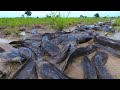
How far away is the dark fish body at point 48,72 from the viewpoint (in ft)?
9.29

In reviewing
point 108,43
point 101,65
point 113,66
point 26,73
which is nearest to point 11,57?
point 26,73

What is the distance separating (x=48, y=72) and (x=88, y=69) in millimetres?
514

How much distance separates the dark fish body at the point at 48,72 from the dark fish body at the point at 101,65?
46cm

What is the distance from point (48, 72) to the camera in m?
2.93

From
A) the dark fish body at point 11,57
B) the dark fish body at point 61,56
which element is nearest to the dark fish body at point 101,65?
the dark fish body at point 61,56

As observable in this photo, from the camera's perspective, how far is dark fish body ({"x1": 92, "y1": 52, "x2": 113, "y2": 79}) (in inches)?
119

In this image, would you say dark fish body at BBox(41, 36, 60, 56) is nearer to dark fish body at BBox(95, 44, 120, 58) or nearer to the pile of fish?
the pile of fish

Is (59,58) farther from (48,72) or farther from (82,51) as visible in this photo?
(48,72)

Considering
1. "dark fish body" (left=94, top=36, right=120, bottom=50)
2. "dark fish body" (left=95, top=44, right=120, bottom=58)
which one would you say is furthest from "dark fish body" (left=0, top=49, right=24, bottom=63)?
"dark fish body" (left=94, top=36, right=120, bottom=50)

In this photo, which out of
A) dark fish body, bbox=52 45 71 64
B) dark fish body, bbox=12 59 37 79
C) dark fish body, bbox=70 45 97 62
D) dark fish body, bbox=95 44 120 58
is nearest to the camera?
dark fish body, bbox=12 59 37 79

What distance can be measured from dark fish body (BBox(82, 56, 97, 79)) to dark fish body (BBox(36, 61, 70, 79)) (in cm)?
29

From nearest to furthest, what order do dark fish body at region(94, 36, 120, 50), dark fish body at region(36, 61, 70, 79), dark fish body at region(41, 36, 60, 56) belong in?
dark fish body at region(36, 61, 70, 79) < dark fish body at region(41, 36, 60, 56) < dark fish body at region(94, 36, 120, 50)
